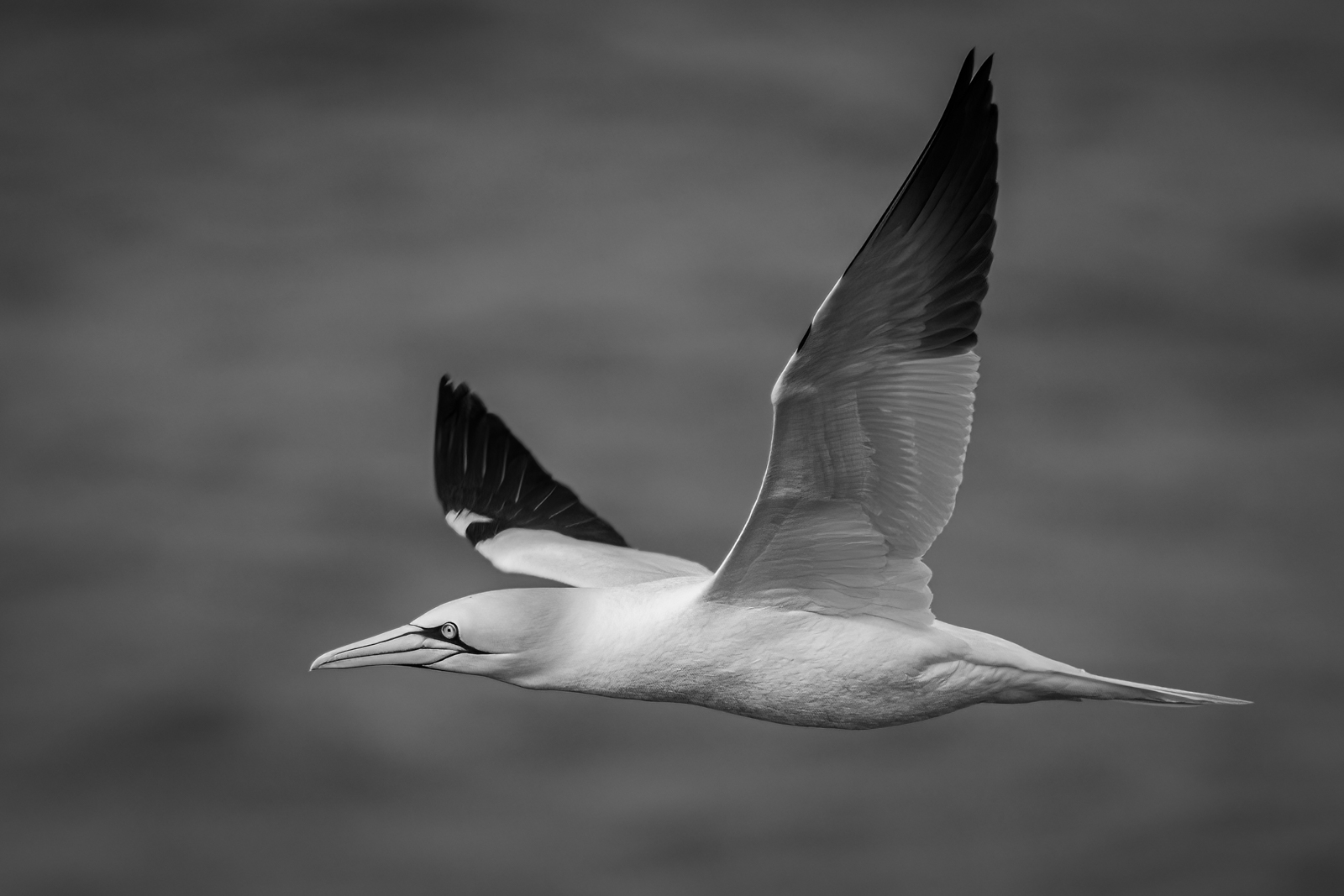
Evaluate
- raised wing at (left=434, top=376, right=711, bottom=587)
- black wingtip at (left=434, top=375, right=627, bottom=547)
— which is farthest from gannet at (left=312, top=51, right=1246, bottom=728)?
black wingtip at (left=434, top=375, right=627, bottom=547)

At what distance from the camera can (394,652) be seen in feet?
29.3

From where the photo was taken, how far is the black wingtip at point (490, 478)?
1168cm

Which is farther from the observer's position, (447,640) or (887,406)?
(447,640)

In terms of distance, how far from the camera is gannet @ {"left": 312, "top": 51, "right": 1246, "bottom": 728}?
768cm

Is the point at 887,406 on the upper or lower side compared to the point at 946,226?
lower

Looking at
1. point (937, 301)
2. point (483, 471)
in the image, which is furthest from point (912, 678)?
point (483, 471)

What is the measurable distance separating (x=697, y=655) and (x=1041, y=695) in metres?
1.66

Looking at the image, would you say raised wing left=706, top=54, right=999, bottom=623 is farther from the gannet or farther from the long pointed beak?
the long pointed beak

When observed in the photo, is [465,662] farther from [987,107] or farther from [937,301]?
[987,107]

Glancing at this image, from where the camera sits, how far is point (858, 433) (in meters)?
7.98

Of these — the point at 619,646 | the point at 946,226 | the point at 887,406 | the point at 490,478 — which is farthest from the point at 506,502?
the point at 946,226

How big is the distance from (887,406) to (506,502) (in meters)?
4.43

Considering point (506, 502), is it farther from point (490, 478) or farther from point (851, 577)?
point (851, 577)

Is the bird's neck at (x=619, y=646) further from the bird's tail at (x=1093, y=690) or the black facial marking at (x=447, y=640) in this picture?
the bird's tail at (x=1093, y=690)
